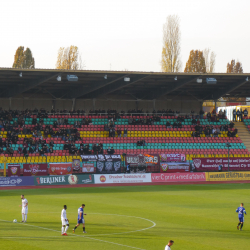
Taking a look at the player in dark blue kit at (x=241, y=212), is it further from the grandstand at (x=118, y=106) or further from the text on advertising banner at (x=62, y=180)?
the grandstand at (x=118, y=106)

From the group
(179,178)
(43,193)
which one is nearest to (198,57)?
(179,178)

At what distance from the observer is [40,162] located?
4212 cm

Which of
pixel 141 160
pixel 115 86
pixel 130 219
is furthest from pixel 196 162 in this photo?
pixel 130 219

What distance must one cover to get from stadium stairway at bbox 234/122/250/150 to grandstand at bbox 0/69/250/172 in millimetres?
1314

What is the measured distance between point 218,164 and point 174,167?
17.2 ft

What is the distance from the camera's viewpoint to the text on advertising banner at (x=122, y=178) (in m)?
39.6

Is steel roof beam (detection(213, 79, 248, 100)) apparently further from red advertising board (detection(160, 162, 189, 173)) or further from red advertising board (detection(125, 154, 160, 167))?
red advertising board (detection(125, 154, 160, 167))

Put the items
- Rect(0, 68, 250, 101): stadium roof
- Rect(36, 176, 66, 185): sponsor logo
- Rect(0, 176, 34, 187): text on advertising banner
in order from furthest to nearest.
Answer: Rect(0, 68, 250, 101): stadium roof → Rect(36, 176, 66, 185): sponsor logo → Rect(0, 176, 34, 187): text on advertising banner

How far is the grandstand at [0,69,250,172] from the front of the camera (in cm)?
→ 4772

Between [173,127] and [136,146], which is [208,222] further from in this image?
[173,127]

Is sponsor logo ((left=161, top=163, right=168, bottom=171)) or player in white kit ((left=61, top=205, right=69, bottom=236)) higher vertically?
sponsor logo ((left=161, top=163, right=168, bottom=171))

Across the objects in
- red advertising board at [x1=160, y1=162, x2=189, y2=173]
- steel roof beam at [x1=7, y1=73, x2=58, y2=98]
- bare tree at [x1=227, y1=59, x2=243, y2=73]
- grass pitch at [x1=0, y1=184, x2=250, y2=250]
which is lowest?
grass pitch at [x1=0, y1=184, x2=250, y2=250]

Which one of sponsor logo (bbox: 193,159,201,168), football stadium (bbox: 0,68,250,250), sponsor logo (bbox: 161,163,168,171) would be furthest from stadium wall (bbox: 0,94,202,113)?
sponsor logo (bbox: 161,163,168,171)

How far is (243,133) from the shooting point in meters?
57.2
